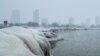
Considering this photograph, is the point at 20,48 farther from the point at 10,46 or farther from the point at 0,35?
the point at 0,35

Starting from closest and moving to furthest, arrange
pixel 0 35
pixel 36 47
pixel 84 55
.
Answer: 1. pixel 0 35
2. pixel 36 47
3. pixel 84 55

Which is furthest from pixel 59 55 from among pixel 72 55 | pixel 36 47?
pixel 36 47

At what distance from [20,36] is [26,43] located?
0.14 metres

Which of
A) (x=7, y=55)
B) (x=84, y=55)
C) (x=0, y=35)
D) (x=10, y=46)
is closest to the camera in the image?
(x=7, y=55)

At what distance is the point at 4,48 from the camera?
238cm

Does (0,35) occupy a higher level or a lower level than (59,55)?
higher

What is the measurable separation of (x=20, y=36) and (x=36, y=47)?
0.30 m

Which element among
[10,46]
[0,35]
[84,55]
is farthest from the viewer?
[84,55]

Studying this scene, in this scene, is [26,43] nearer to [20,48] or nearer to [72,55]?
[20,48]

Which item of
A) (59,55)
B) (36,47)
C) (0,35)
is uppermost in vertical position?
(0,35)

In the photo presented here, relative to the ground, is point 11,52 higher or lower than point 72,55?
higher

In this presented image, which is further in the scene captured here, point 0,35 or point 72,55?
point 72,55

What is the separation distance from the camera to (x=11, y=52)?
234 centimetres

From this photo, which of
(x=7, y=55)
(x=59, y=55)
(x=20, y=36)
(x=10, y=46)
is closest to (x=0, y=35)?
(x=20, y=36)
